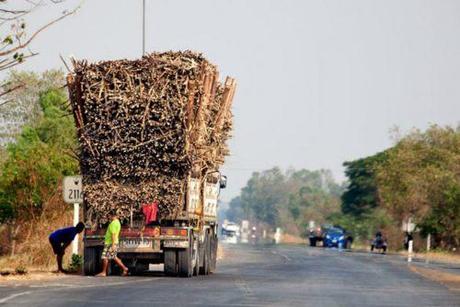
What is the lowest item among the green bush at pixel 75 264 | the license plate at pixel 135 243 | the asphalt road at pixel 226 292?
the asphalt road at pixel 226 292

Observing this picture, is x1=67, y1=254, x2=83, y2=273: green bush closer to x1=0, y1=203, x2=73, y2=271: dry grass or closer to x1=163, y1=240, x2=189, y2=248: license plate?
x1=0, y1=203, x2=73, y2=271: dry grass

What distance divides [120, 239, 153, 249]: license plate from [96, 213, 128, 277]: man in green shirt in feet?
0.79

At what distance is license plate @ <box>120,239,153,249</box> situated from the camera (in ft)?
88.1

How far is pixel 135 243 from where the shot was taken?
2697 cm

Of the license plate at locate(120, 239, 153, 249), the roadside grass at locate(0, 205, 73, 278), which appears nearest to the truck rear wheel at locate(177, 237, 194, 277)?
the license plate at locate(120, 239, 153, 249)

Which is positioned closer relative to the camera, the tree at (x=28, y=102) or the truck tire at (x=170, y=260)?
the truck tire at (x=170, y=260)

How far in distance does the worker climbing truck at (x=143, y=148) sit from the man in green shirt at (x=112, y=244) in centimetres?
18

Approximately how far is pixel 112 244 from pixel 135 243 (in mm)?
744

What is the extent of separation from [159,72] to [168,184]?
2335 millimetres

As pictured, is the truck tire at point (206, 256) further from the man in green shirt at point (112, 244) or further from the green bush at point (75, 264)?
the green bush at point (75, 264)

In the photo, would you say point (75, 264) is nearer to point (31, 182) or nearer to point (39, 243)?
point (39, 243)

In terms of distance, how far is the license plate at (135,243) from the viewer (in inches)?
1057

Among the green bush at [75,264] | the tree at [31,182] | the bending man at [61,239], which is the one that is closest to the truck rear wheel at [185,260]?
the bending man at [61,239]

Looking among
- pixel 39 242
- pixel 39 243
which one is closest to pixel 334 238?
pixel 39 242
